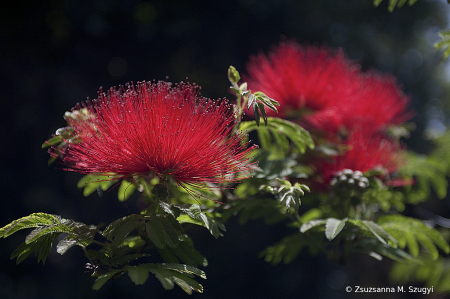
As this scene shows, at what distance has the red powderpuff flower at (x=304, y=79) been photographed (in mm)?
1534

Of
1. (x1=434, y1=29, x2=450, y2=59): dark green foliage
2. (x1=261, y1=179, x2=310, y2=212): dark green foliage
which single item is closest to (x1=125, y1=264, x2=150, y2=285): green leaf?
(x1=261, y1=179, x2=310, y2=212): dark green foliage

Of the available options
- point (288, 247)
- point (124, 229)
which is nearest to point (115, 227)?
point (124, 229)

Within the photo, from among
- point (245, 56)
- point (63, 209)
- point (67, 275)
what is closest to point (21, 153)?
point (63, 209)

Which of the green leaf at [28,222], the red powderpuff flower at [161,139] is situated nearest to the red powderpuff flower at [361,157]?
the red powderpuff flower at [161,139]

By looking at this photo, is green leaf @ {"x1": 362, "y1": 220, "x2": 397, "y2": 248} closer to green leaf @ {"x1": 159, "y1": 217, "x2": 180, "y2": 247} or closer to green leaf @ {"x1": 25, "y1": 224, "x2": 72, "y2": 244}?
green leaf @ {"x1": 159, "y1": 217, "x2": 180, "y2": 247}

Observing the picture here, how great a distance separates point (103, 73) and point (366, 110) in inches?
95.5

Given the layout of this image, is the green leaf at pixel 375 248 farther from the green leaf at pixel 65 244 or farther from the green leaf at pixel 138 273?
the green leaf at pixel 65 244

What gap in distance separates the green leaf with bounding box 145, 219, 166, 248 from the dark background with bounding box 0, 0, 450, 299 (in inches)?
83.1

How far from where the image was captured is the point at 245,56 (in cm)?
327

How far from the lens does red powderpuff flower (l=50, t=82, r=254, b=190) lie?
3.14ft

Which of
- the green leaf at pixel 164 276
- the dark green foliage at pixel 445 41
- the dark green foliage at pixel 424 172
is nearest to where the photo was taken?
the green leaf at pixel 164 276

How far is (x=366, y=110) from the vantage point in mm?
1637

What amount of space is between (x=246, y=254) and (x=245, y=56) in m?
1.96

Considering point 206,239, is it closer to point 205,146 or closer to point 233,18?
point 233,18
